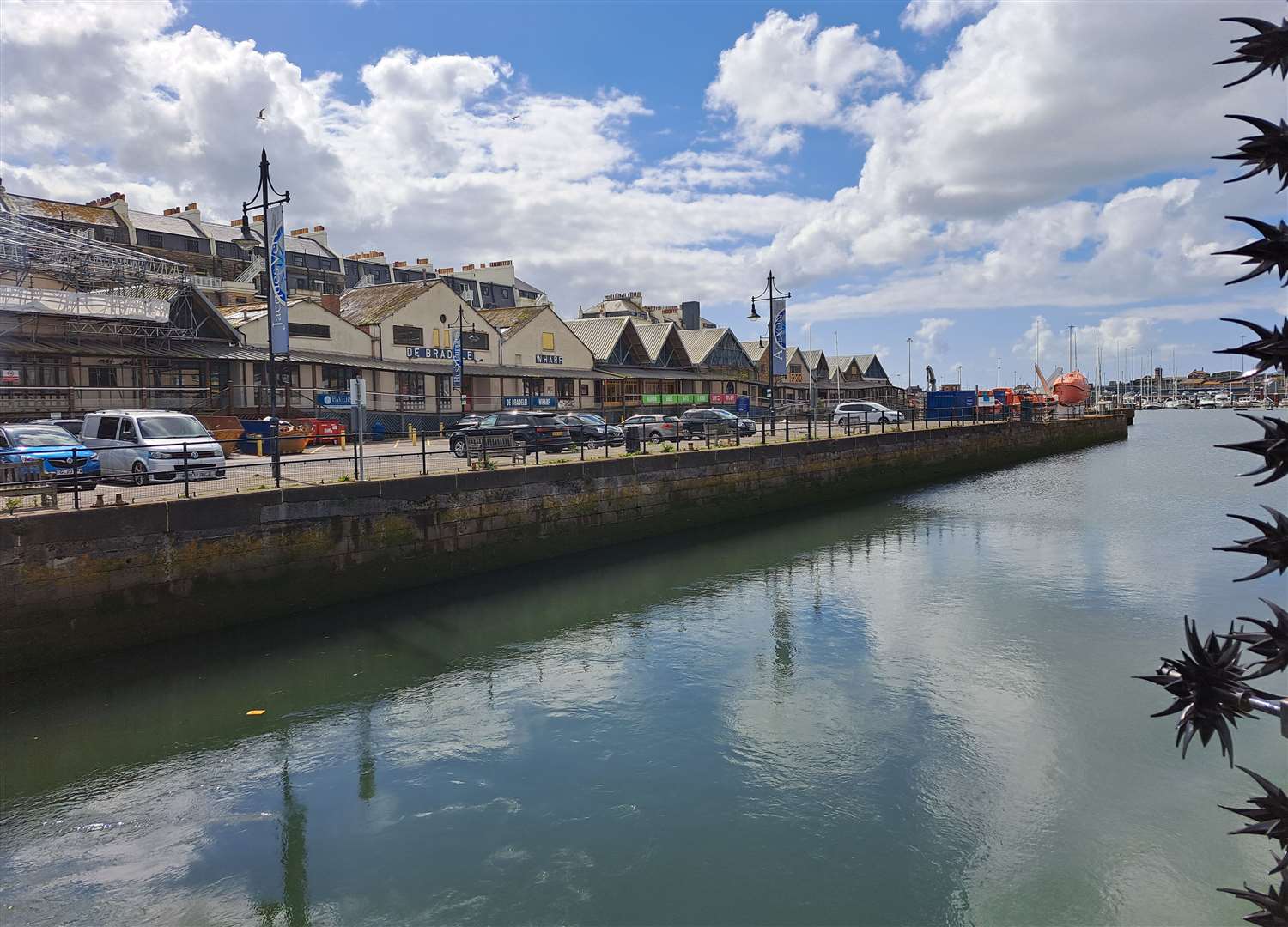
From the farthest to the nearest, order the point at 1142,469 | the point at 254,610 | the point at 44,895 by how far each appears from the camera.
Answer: the point at 1142,469
the point at 254,610
the point at 44,895

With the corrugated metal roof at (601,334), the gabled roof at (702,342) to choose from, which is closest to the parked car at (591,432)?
the corrugated metal roof at (601,334)

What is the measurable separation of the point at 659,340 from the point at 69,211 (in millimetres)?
49927

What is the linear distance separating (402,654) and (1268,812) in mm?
14184

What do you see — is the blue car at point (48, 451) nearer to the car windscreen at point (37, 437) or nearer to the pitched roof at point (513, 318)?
the car windscreen at point (37, 437)

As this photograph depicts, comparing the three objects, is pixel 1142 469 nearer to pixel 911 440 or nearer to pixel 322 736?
pixel 911 440

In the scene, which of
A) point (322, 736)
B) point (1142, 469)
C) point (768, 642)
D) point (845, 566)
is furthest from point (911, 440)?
point (322, 736)

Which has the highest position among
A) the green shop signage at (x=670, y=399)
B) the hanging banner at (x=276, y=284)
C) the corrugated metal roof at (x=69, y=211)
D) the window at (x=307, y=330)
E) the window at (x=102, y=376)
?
the corrugated metal roof at (x=69, y=211)

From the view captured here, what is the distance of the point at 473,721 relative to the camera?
1209cm

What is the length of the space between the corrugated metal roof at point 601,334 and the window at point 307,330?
22812mm

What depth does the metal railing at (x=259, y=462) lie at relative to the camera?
1520 cm

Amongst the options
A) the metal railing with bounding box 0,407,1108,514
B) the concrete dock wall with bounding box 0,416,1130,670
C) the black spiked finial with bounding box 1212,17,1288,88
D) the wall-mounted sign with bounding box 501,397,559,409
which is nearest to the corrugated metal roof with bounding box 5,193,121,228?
the wall-mounted sign with bounding box 501,397,559,409

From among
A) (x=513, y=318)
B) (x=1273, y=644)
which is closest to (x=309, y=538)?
(x=1273, y=644)

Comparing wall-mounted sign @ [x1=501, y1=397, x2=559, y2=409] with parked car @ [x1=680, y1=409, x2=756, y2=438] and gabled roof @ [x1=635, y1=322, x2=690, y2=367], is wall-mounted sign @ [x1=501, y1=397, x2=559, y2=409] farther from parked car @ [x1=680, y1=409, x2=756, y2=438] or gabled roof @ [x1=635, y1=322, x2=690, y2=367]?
gabled roof @ [x1=635, y1=322, x2=690, y2=367]

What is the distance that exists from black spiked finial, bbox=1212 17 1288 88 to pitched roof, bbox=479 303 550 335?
53.4m
